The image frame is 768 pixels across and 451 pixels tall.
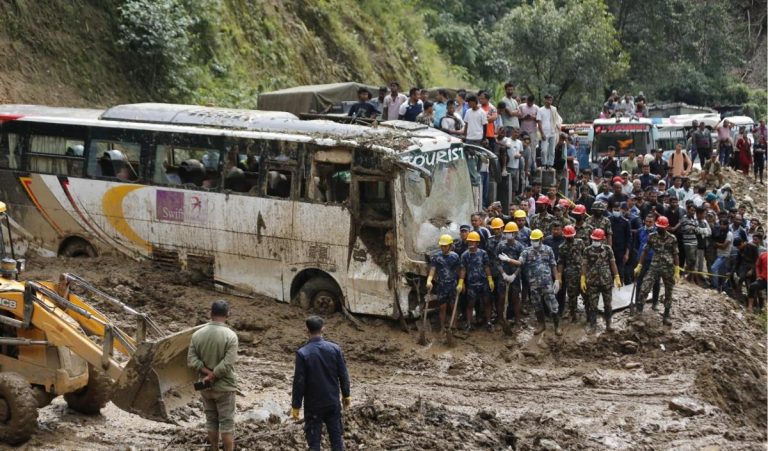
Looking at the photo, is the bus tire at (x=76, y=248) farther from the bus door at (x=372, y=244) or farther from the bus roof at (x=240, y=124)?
the bus door at (x=372, y=244)

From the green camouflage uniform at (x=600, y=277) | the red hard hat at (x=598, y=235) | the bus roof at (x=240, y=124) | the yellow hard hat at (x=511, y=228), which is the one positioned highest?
the bus roof at (x=240, y=124)

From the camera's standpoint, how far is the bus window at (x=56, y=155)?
671 inches

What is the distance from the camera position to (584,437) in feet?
39.6

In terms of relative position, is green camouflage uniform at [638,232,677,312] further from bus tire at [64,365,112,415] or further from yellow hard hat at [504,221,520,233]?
bus tire at [64,365,112,415]

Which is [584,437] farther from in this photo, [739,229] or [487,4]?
[487,4]

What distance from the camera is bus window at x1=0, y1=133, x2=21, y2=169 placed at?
17.5 metres

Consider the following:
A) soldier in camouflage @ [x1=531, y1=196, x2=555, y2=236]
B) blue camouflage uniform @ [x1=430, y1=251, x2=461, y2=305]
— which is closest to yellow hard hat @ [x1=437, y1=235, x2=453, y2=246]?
blue camouflage uniform @ [x1=430, y1=251, x2=461, y2=305]

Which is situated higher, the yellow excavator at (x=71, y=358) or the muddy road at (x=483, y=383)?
the yellow excavator at (x=71, y=358)

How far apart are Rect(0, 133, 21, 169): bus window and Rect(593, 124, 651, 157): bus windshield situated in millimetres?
15620

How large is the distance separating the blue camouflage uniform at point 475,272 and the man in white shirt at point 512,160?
14.5 ft

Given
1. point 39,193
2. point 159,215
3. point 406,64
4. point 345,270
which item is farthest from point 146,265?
point 406,64

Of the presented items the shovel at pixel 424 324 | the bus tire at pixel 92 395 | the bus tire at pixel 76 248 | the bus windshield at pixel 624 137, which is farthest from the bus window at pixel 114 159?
the bus windshield at pixel 624 137

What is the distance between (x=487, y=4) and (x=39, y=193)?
113 feet

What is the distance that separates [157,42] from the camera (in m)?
24.3
